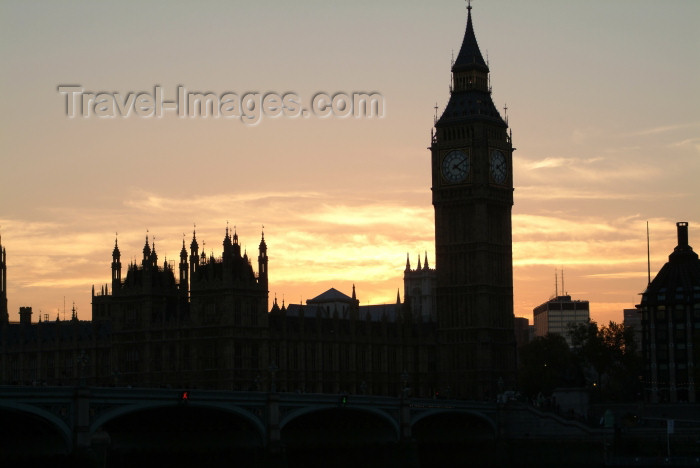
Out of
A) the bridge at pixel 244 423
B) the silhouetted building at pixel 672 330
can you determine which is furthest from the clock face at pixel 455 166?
the bridge at pixel 244 423

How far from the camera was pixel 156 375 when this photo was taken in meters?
164

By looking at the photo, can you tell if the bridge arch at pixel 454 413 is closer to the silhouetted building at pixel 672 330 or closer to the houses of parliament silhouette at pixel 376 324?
the houses of parliament silhouette at pixel 376 324

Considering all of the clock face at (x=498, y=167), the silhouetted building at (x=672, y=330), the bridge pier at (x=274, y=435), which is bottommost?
the bridge pier at (x=274, y=435)

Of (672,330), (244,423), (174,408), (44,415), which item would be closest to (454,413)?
(244,423)

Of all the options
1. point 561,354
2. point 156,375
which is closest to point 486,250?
point 561,354

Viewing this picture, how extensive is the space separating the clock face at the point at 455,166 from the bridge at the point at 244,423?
127ft

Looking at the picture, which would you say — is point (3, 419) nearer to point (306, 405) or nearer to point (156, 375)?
point (306, 405)

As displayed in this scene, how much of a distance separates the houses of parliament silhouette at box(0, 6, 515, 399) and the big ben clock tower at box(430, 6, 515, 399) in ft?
0.37

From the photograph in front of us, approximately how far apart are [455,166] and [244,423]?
66.8 metres

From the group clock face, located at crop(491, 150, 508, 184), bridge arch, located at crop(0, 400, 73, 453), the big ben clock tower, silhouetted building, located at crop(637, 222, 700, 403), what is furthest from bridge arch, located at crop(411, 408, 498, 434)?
clock face, located at crop(491, 150, 508, 184)

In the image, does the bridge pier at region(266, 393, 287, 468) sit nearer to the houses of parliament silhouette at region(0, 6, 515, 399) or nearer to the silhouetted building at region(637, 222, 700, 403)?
the houses of parliament silhouette at region(0, 6, 515, 399)

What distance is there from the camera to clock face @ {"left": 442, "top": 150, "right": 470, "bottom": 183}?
182 metres

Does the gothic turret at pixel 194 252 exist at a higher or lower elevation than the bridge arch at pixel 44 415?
higher

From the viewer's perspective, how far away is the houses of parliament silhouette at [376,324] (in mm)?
164125
